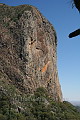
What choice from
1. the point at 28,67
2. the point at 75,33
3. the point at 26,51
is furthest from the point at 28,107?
the point at 75,33

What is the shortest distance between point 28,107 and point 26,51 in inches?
726

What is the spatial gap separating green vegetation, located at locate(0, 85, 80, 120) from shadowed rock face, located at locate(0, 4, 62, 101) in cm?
396

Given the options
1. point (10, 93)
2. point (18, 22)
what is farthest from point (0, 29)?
point (10, 93)

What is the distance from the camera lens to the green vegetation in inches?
2449

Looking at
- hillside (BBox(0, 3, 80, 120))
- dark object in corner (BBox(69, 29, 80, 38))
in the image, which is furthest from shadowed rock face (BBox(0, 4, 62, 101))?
dark object in corner (BBox(69, 29, 80, 38))

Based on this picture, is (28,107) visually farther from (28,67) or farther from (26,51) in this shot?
(26,51)

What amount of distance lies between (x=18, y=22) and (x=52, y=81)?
21929mm

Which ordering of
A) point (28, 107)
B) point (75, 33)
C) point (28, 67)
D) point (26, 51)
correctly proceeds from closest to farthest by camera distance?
point (75, 33) → point (28, 107) → point (28, 67) → point (26, 51)

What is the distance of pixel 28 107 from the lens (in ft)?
227

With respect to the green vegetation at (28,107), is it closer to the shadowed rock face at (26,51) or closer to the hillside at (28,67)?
the hillside at (28,67)

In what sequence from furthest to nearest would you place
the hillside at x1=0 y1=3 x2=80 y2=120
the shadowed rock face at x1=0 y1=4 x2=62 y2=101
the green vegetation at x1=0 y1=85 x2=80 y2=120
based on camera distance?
the shadowed rock face at x1=0 y1=4 x2=62 y2=101
the hillside at x1=0 y1=3 x2=80 y2=120
the green vegetation at x1=0 y1=85 x2=80 y2=120

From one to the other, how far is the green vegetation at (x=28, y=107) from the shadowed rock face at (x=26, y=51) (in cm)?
396

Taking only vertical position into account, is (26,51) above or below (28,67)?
above

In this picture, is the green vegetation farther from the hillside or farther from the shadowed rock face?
the shadowed rock face
